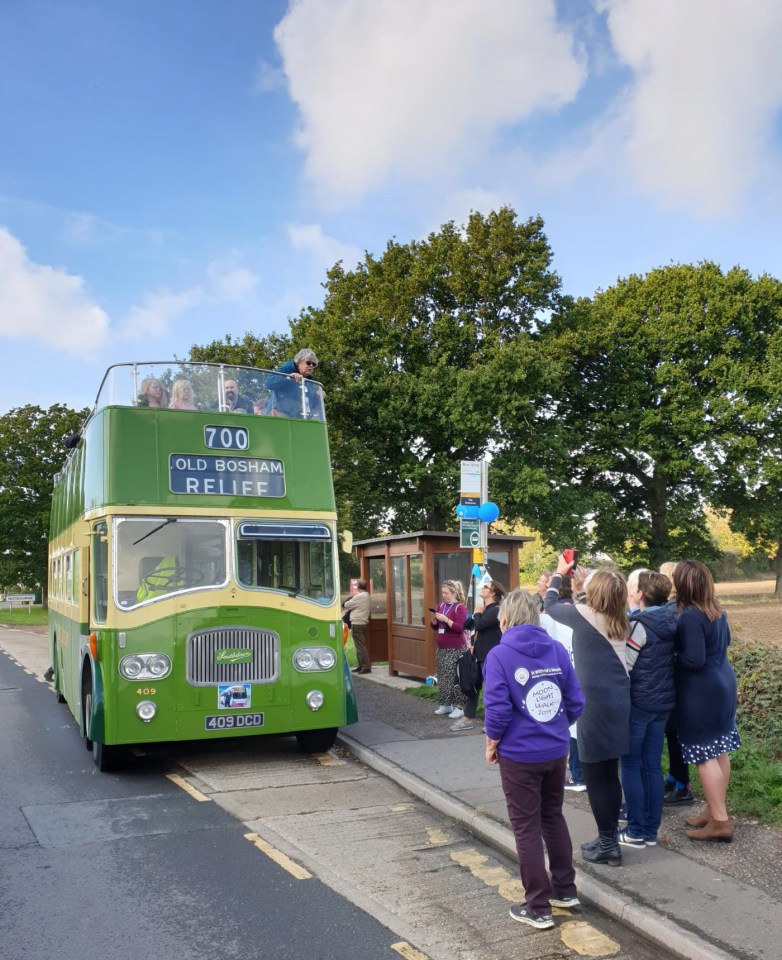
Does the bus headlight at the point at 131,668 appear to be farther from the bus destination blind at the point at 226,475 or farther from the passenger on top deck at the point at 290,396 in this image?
the passenger on top deck at the point at 290,396

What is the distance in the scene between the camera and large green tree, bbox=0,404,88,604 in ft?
174

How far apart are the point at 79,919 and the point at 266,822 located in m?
2.19

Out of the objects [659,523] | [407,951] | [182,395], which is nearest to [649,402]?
[659,523]

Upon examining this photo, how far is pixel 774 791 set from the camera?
271 inches

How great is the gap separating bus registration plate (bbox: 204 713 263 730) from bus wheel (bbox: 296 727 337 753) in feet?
3.08

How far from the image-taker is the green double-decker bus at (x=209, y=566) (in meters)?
8.73

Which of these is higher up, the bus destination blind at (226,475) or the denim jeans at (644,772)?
the bus destination blind at (226,475)

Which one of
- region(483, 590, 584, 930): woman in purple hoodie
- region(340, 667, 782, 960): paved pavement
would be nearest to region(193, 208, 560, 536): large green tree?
region(340, 667, 782, 960): paved pavement

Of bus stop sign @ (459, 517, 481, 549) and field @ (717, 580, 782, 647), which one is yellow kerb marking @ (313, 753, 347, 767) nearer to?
bus stop sign @ (459, 517, 481, 549)

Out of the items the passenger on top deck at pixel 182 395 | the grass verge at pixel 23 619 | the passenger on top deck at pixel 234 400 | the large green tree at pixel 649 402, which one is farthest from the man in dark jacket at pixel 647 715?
the grass verge at pixel 23 619

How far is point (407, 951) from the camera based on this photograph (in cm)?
465

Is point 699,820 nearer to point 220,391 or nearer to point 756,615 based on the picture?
point 220,391

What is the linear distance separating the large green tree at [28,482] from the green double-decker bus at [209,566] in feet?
150

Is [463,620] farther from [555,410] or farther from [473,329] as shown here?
[555,410]
